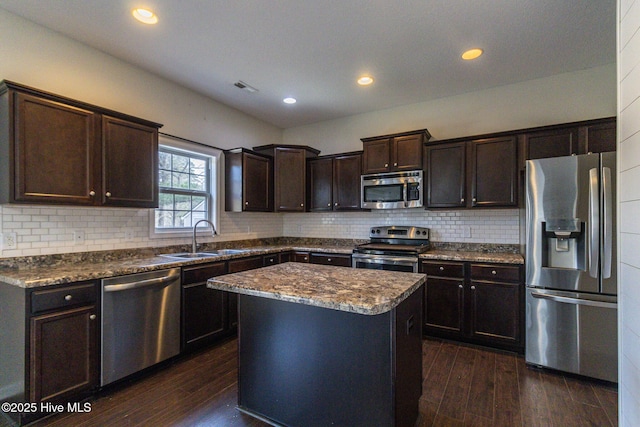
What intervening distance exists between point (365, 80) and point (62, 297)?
3.40 meters

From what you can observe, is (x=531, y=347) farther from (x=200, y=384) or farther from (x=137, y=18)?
(x=137, y=18)

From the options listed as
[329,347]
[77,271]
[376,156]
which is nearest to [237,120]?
[376,156]

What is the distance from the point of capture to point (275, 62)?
2.98 metres

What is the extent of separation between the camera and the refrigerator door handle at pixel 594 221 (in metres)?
2.41

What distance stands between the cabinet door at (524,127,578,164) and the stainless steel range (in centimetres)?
147

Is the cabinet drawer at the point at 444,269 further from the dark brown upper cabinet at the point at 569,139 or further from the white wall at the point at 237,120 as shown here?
the dark brown upper cabinet at the point at 569,139

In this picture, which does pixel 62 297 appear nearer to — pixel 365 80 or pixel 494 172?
pixel 365 80

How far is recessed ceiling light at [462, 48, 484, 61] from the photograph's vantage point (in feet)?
9.08

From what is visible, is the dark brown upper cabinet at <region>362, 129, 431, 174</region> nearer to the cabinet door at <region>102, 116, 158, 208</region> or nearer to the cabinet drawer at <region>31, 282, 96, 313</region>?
the cabinet door at <region>102, 116, 158, 208</region>

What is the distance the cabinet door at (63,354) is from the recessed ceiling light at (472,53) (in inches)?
151

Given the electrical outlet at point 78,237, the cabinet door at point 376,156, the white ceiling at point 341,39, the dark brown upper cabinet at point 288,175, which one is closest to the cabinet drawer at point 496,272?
the cabinet door at point 376,156

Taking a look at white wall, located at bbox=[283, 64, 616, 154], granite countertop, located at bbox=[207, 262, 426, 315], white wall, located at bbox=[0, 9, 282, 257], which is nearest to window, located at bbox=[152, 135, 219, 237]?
white wall, located at bbox=[0, 9, 282, 257]

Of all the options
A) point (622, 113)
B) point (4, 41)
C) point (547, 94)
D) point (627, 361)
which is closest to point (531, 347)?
point (627, 361)

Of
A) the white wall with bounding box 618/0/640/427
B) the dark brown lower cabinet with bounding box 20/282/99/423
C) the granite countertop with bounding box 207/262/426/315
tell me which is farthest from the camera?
the dark brown lower cabinet with bounding box 20/282/99/423
